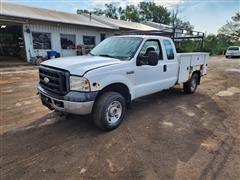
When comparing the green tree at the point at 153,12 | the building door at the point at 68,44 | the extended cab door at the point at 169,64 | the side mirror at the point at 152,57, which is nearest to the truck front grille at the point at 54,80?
the side mirror at the point at 152,57

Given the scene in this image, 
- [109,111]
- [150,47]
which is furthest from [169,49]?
[109,111]

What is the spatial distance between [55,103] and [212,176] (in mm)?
2916

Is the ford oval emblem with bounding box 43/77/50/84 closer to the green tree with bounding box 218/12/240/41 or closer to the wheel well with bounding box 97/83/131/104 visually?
the wheel well with bounding box 97/83/131/104

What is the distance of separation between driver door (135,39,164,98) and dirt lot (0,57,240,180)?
2.21ft

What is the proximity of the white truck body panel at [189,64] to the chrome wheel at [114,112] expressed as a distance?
271cm

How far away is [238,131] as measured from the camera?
411 cm

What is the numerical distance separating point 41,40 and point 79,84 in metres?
15.1

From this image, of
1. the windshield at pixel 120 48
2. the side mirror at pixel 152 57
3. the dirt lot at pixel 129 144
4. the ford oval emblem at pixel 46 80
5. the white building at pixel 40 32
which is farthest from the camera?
the white building at pixel 40 32

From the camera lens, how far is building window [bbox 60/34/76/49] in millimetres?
18334

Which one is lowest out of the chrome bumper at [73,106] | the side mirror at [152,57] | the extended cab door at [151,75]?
the chrome bumper at [73,106]

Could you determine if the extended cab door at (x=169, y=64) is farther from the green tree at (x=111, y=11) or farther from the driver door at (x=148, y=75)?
the green tree at (x=111, y=11)

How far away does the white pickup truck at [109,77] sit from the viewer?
137 inches

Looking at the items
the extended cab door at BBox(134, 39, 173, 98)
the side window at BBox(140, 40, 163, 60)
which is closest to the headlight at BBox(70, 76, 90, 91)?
the extended cab door at BBox(134, 39, 173, 98)

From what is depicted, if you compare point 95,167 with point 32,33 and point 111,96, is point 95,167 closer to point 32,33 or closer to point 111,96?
point 111,96
